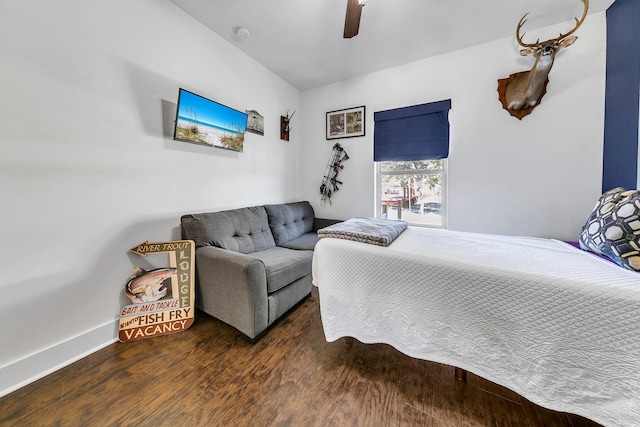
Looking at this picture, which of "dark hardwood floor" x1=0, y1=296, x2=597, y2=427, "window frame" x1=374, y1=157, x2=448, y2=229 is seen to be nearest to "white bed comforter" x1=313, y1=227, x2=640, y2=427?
"dark hardwood floor" x1=0, y1=296, x2=597, y2=427

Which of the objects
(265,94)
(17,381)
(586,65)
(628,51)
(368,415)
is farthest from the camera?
(265,94)

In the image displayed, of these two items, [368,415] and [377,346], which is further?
[377,346]

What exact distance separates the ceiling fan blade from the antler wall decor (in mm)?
1694

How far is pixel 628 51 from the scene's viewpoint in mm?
1747

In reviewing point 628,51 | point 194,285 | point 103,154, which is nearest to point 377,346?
point 194,285

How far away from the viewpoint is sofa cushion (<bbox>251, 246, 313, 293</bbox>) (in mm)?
1715

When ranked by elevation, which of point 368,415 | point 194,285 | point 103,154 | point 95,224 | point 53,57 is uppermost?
point 53,57

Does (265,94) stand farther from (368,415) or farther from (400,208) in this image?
(368,415)

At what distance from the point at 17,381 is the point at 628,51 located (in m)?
4.71

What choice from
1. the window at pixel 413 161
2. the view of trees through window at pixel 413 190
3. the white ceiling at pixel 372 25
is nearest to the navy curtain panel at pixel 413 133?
the window at pixel 413 161

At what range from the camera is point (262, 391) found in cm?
121

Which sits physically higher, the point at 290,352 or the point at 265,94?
the point at 265,94

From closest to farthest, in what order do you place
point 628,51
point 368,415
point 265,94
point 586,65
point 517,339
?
point 517,339 < point 368,415 < point 628,51 < point 586,65 < point 265,94

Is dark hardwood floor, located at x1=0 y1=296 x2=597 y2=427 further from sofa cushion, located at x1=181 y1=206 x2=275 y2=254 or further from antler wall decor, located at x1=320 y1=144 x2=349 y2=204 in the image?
antler wall decor, located at x1=320 y1=144 x2=349 y2=204
